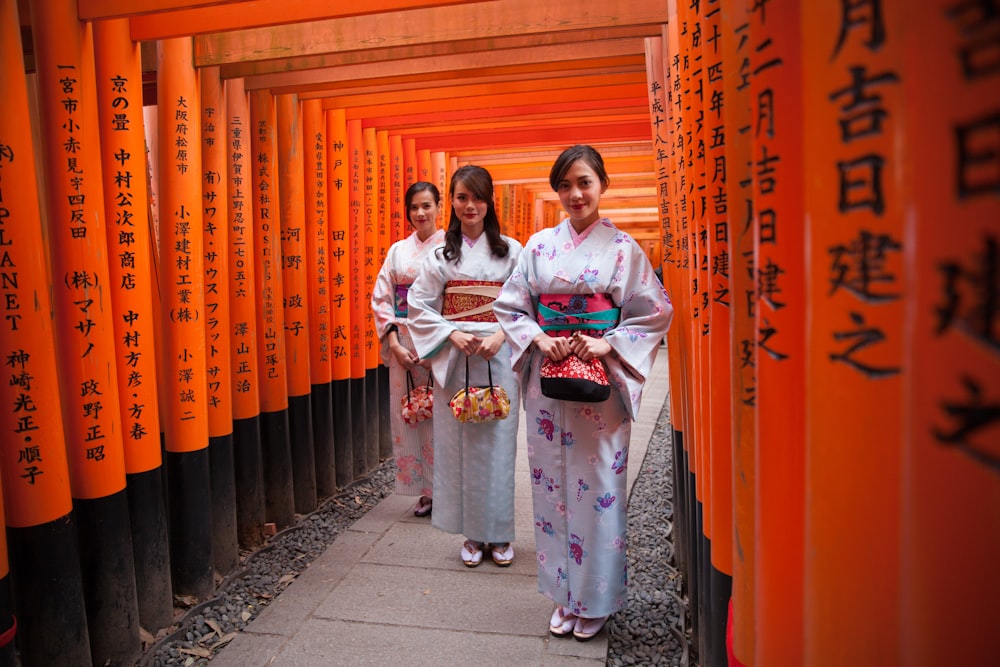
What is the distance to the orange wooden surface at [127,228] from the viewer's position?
3.10 m

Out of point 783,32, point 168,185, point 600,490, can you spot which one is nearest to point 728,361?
point 783,32

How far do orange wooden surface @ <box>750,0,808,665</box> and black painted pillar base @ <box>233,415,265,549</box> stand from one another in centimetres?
400

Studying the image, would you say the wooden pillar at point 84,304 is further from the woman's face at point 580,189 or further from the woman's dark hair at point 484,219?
the woman's face at point 580,189

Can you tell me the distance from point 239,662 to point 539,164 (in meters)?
7.81

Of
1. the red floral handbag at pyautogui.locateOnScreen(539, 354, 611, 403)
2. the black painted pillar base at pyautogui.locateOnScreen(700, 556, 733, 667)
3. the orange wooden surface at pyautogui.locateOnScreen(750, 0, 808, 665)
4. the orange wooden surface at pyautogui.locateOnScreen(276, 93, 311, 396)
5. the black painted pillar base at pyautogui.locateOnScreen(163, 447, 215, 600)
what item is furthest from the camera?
the orange wooden surface at pyautogui.locateOnScreen(276, 93, 311, 396)

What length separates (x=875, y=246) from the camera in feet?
2.66

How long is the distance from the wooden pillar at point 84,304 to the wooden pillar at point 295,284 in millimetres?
1948

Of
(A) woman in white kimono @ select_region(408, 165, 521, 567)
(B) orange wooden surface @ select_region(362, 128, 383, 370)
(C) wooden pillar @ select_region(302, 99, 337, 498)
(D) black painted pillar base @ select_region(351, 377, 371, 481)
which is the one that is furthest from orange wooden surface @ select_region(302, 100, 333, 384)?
(A) woman in white kimono @ select_region(408, 165, 521, 567)

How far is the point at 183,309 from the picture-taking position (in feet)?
11.7

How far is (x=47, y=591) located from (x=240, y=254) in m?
2.31

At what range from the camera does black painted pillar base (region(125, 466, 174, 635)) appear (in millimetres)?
3262

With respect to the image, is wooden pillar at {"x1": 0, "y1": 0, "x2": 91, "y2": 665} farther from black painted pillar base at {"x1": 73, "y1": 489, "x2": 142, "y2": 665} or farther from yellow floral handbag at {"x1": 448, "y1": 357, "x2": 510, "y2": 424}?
yellow floral handbag at {"x1": 448, "y1": 357, "x2": 510, "y2": 424}

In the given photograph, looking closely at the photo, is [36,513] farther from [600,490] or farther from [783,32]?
[783,32]

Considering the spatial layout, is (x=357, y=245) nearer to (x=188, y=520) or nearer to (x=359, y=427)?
(x=359, y=427)
